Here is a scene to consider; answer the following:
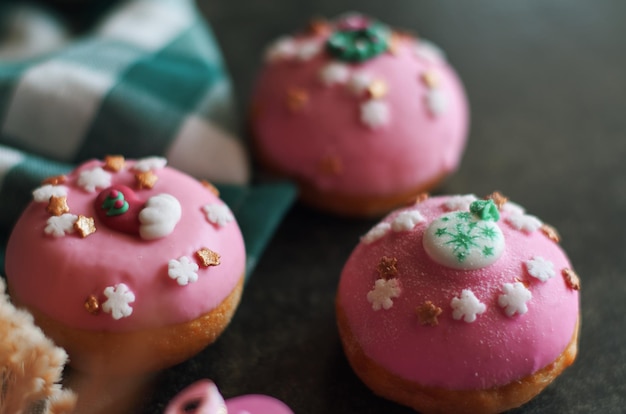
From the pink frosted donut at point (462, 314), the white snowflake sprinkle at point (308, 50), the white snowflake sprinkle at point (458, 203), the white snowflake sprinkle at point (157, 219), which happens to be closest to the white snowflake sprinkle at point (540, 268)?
the pink frosted donut at point (462, 314)

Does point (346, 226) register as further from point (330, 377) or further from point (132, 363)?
point (132, 363)

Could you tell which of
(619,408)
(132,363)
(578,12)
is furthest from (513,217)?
(578,12)

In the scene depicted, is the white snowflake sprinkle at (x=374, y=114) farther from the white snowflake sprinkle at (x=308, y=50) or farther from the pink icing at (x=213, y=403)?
the pink icing at (x=213, y=403)

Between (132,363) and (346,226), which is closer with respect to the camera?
(132,363)

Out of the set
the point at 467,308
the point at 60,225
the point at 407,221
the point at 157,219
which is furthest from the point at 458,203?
the point at 60,225

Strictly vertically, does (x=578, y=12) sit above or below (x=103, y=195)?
below

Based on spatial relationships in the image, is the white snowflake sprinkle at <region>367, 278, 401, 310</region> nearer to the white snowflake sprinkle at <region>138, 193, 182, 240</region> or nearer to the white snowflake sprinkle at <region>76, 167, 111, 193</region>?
the white snowflake sprinkle at <region>138, 193, 182, 240</region>
